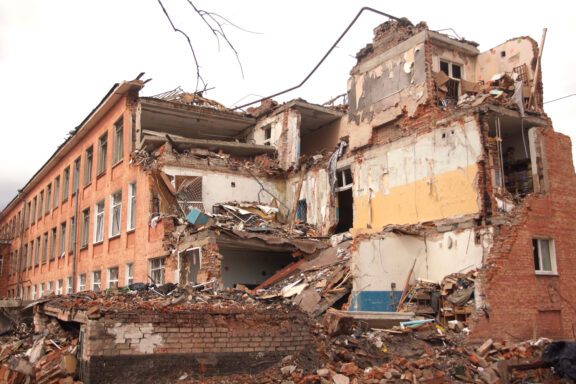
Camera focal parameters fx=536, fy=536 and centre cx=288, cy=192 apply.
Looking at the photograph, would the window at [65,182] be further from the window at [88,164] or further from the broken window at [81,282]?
the broken window at [81,282]

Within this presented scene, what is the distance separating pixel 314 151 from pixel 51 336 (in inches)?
626

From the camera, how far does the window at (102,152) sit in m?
24.8

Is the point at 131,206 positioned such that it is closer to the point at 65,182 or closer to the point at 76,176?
the point at 76,176

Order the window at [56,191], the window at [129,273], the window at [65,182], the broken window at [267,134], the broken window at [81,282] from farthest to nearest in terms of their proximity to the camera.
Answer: the window at [56,191] < the window at [65,182] < the broken window at [81,282] < the broken window at [267,134] < the window at [129,273]

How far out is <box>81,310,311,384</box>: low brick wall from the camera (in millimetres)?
8242

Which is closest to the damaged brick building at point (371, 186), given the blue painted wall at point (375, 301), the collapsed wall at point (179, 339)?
the blue painted wall at point (375, 301)

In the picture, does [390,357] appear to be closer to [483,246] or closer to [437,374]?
[437,374]

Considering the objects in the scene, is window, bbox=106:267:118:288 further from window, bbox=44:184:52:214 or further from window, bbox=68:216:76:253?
window, bbox=44:184:52:214

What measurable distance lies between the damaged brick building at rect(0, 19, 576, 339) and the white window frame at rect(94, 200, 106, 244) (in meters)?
0.10

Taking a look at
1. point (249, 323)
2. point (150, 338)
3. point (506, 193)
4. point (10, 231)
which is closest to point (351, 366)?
point (249, 323)

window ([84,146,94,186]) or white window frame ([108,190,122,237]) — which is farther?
window ([84,146,94,186])

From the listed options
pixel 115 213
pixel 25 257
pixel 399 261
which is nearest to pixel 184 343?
pixel 399 261

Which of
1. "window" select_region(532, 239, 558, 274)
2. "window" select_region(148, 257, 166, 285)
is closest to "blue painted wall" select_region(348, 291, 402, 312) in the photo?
"window" select_region(532, 239, 558, 274)

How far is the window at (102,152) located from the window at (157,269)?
24.0 feet
